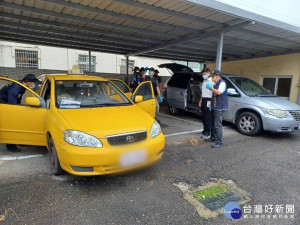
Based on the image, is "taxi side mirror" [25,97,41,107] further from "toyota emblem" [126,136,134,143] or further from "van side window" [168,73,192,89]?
"van side window" [168,73,192,89]

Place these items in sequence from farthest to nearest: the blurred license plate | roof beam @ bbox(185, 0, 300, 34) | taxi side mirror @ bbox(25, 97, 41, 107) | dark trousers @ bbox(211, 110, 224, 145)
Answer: dark trousers @ bbox(211, 110, 224, 145)
roof beam @ bbox(185, 0, 300, 34)
taxi side mirror @ bbox(25, 97, 41, 107)
the blurred license plate

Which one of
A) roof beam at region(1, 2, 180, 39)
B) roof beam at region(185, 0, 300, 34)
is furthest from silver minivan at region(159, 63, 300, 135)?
roof beam at region(1, 2, 180, 39)

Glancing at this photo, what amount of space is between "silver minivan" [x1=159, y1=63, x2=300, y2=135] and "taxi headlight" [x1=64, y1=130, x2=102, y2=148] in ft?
14.3

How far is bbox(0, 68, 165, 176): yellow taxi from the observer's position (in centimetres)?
263

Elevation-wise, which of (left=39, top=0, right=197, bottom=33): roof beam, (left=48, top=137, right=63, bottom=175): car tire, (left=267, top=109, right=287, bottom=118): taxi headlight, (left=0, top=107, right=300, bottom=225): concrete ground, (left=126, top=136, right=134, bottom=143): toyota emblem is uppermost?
(left=39, top=0, right=197, bottom=33): roof beam

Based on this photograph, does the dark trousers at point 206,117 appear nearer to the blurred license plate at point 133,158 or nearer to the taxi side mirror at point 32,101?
the blurred license plate at point 133,158

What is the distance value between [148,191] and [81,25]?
5732mm

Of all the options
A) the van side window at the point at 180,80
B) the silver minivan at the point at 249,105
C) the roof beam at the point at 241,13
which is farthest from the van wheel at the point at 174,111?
the roof beam at the point at 241,13

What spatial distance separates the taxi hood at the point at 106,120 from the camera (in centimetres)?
271

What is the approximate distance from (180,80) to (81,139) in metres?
5.70

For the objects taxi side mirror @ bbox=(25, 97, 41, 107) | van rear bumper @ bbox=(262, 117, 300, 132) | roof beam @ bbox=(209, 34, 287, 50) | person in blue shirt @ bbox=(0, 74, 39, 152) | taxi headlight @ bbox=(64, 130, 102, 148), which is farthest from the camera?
roof beam @ bbox=(209, 34, 287, 50)

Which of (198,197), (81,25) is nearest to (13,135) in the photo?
(198,197)

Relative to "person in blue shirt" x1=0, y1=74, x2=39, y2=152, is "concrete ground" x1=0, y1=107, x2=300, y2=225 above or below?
below

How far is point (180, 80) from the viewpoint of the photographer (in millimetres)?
7738
